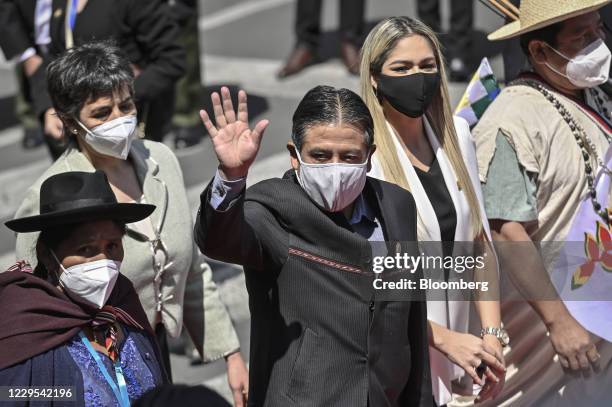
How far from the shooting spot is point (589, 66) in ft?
14.2

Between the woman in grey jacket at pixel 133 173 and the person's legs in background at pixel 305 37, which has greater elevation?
the woman in grey jacket at pixel 133 173

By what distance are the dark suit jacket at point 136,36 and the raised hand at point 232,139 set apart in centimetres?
218

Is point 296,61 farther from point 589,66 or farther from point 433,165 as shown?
point 433,165

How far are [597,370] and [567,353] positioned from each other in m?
0.14

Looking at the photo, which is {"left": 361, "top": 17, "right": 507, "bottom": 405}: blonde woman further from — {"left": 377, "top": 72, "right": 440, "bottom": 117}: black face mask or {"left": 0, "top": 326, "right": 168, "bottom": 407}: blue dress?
{"left": 0, "top": 326, "right": 168, "bottom": 407}: blue dress

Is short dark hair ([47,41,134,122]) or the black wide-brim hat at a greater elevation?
short dark hair ([47,41,134,122])

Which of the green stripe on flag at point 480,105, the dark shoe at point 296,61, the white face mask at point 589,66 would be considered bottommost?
the dark shoe at point 296,61

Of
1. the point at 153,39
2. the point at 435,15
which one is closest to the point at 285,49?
the point at 435,15

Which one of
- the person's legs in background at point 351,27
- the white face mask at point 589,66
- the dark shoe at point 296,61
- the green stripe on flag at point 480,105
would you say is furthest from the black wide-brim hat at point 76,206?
the dark shoe at point 296,61

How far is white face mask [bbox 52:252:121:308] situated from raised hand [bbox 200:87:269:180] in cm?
50

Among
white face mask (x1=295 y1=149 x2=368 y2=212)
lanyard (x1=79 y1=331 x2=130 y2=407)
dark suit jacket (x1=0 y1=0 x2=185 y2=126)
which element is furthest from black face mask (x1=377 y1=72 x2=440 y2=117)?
dark suit jacket (x1=0 y1=0 x2=185 y2=126)

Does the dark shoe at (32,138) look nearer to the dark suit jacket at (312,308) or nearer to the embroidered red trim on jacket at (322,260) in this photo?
the dark suit jacket at (312,308)

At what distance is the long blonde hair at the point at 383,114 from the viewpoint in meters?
3.94

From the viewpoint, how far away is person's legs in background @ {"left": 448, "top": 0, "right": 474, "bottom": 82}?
8336 millimetres
